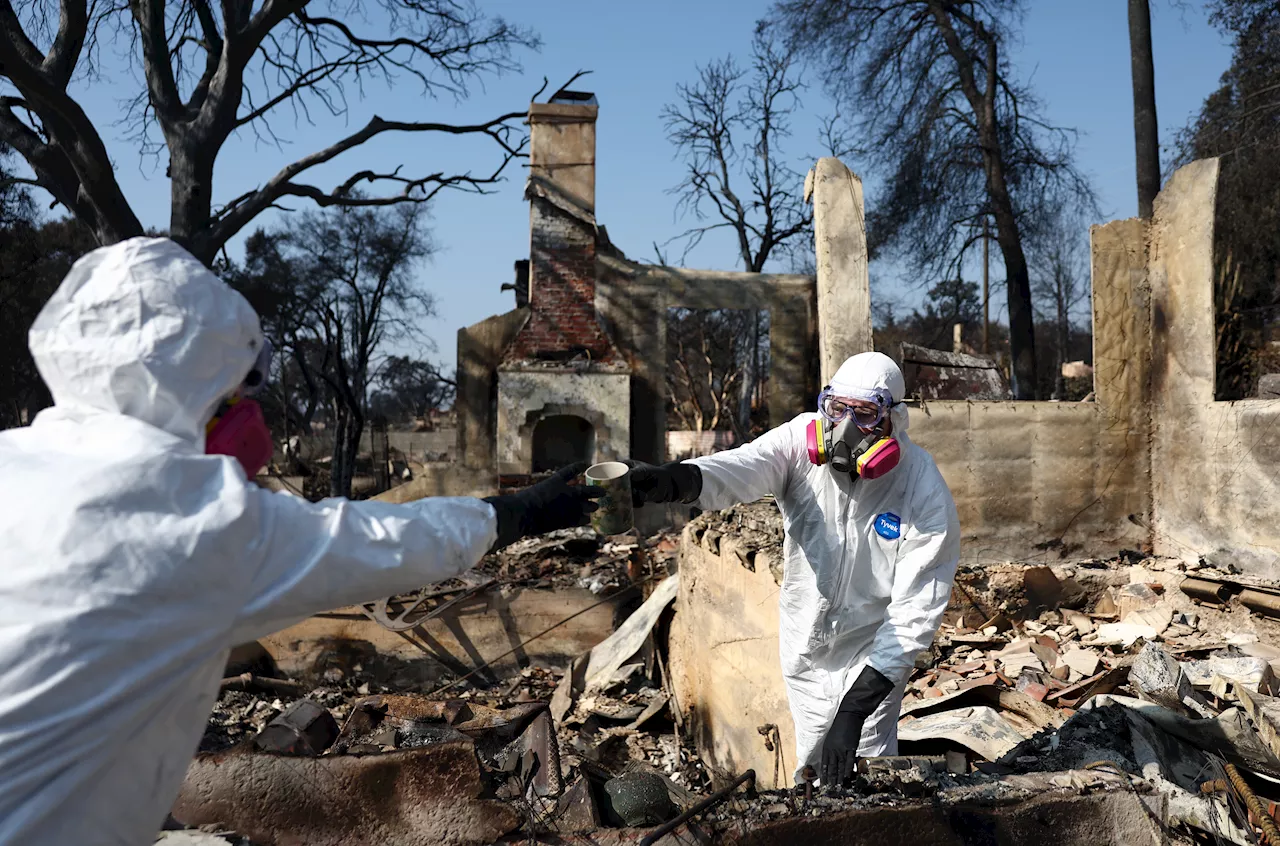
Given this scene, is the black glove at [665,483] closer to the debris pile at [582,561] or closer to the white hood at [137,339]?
the white hood at [137,339]

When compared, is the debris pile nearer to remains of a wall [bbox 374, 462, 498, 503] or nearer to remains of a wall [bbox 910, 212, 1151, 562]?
remains of a wall [bbox 374, 462, 498, 503]

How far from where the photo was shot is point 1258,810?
3059 mm

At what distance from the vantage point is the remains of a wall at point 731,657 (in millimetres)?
5113

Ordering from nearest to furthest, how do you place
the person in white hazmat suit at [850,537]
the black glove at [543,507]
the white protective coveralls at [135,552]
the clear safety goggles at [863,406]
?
the white protective coveralls at [135,552], the black glove at [543,507], the person in white hazmat suit at [850,537], the clear safety goggles at [863,406]

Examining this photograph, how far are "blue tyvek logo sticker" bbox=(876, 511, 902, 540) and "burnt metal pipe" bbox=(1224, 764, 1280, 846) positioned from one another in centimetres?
137

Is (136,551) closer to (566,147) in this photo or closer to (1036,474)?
(1036,474)

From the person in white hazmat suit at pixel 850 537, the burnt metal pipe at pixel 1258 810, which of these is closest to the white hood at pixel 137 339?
the person in white hazmat suit at pixel 850 537

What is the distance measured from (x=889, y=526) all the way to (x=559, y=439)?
11.0 m

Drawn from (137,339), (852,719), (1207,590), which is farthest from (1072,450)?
(137,339)

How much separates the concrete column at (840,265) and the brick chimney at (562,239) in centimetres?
671

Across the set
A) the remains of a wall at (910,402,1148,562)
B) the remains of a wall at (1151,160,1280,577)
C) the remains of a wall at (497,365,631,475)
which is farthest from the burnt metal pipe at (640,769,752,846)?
the remains of a wall at (497,365,631,475)

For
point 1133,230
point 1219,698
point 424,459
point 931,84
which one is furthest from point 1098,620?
point 424,459

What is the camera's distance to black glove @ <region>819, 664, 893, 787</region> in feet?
10.8

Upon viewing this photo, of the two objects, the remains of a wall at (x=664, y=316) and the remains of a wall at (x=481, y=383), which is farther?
the remains of a wall at (x=664, y=316)
